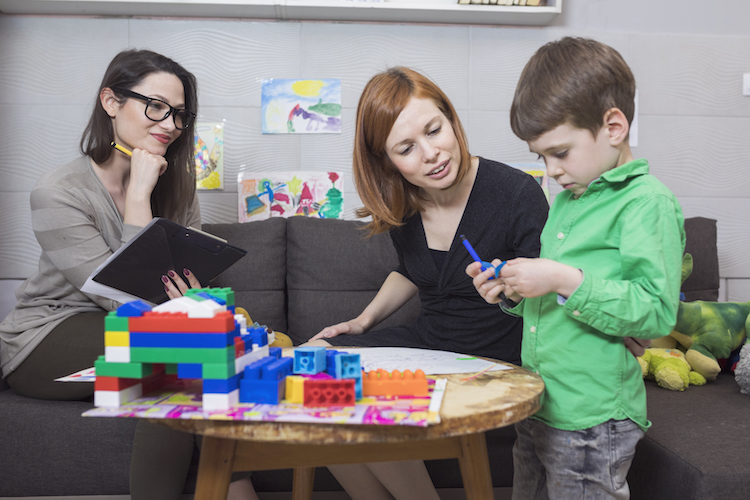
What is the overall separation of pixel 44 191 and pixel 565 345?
1.27 meters

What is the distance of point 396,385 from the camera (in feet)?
2.20

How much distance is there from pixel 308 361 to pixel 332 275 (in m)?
1.14

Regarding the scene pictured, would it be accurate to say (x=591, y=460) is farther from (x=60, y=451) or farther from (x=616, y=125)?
(x=60, y=451)

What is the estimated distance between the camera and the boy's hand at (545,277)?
73 cm

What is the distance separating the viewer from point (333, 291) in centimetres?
181

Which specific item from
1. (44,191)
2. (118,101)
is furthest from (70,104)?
(44,191)

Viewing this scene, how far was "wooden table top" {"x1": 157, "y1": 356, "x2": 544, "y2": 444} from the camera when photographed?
0.58 m

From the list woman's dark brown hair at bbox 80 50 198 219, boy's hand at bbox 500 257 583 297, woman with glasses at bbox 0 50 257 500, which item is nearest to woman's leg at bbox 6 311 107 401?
woman with glasses at bbox 0 50 257 500

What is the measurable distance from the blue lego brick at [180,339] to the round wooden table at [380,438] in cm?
9

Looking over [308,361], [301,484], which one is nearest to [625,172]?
[308,361]

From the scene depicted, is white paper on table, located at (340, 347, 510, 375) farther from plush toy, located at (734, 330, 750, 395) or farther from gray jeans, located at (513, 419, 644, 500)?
plush toy, located at (734, 330, 750, 395)

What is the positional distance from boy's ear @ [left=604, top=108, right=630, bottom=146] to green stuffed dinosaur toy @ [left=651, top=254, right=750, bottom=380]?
1.04m

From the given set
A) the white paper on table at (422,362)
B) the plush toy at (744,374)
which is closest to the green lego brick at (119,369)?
the white paper on table at (422,362)

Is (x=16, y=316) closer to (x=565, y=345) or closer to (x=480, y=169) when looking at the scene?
(x=480, y=169)
